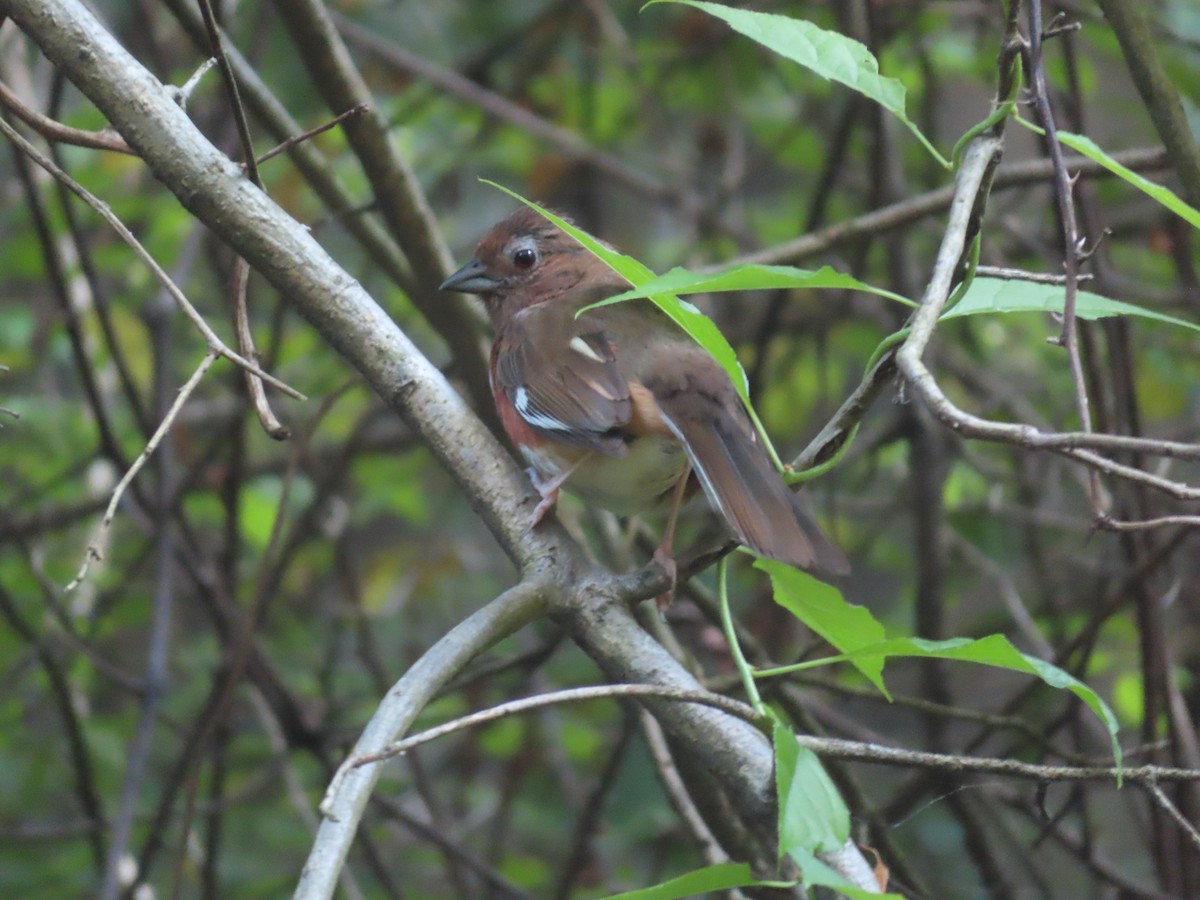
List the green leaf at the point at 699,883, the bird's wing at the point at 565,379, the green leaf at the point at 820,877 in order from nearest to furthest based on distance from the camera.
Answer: the green leaf at the point at 820,877
the green leaf at the point at 699,883
the bird's wing at the point at 565,379

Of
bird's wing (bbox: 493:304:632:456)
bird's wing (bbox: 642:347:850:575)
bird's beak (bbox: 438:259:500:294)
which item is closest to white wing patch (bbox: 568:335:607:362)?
bird's wing (bbox: 493:304:632:456)

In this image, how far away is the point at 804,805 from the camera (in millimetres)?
1217

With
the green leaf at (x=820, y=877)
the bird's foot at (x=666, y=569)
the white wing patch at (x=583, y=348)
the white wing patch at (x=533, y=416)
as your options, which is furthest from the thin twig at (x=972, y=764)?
the white wing patch at (x=583, y=348)

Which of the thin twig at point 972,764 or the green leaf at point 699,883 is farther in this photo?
the thin twig at point 972,764

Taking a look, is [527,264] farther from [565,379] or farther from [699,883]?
Result: [699,883]

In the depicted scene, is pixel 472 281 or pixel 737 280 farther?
pixel 472 281

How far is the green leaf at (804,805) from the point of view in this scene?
1188 millimetres

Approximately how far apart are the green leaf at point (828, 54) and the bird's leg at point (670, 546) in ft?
2.30

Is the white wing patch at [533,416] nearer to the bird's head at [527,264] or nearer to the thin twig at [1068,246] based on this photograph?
the bird's head at [527,264]

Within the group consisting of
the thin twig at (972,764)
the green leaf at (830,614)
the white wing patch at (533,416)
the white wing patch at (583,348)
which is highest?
the white wing patch at (583,348)

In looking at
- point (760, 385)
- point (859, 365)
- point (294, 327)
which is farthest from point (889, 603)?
point (294, 327)

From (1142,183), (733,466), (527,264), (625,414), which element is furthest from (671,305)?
(527,264)

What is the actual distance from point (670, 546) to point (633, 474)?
39 centimetres

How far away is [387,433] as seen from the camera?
5395mm
